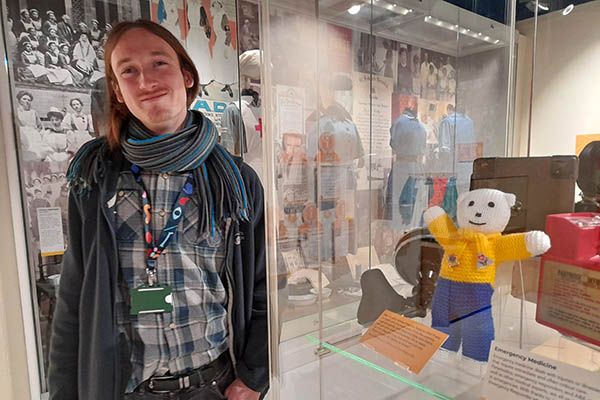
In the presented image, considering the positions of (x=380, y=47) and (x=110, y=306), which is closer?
(x=110, y=306)

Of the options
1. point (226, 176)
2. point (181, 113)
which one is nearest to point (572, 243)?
point (226, 176)

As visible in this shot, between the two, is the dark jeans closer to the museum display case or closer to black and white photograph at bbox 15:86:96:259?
the museum display case

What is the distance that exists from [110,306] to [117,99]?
41cm

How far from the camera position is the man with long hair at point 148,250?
0.71 metres

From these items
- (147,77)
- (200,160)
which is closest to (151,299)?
(200,160)

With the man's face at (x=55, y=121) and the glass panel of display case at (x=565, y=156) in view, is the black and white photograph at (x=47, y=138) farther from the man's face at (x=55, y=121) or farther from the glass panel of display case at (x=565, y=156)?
the glass panel of display case at (x=565, y=156)

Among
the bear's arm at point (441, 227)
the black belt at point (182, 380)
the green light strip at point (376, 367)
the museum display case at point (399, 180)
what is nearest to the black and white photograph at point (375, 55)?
the museum display case at point (399, 180)

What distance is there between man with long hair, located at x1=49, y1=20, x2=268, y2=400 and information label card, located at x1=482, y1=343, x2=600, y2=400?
48 centimetres

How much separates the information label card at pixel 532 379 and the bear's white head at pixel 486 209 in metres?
0.18

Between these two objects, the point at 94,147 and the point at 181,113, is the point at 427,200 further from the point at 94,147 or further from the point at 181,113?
the point at 94,147

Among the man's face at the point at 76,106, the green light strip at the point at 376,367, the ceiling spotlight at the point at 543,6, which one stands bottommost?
the green light strip at the point at 376,367

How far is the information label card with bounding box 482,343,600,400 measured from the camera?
38 cm

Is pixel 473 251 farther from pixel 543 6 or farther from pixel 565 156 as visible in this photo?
pixel 543 6

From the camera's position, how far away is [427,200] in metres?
0.70
